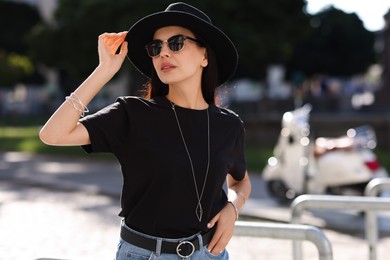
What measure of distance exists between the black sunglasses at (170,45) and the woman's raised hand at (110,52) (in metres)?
0.10

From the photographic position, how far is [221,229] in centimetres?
265

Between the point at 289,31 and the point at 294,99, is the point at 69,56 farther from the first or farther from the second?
the point at 294,99

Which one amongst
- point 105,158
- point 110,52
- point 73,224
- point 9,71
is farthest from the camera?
point 9,71

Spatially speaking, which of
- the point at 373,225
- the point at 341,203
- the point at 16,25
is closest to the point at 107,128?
the point at 341,203

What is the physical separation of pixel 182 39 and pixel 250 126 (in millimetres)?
16743

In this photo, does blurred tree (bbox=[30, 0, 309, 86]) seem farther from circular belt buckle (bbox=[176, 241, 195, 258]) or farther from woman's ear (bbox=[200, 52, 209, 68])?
circular belt buckle (bbox=[176, 241, 195, 258])

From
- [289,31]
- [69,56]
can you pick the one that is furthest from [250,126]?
[69,56]

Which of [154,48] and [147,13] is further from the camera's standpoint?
[147,13]

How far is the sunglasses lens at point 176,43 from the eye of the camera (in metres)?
2.67

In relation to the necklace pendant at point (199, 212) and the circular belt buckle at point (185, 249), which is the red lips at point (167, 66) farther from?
the circular belt buckle at point (185, 249)

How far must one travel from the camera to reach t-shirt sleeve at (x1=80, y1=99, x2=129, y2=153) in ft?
8.15

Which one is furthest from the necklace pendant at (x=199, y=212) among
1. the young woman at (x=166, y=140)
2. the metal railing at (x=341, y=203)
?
the metal railing at (x=341, y=203)

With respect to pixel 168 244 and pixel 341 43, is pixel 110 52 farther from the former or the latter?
pixel 341 43

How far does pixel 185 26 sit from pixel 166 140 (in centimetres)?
42
